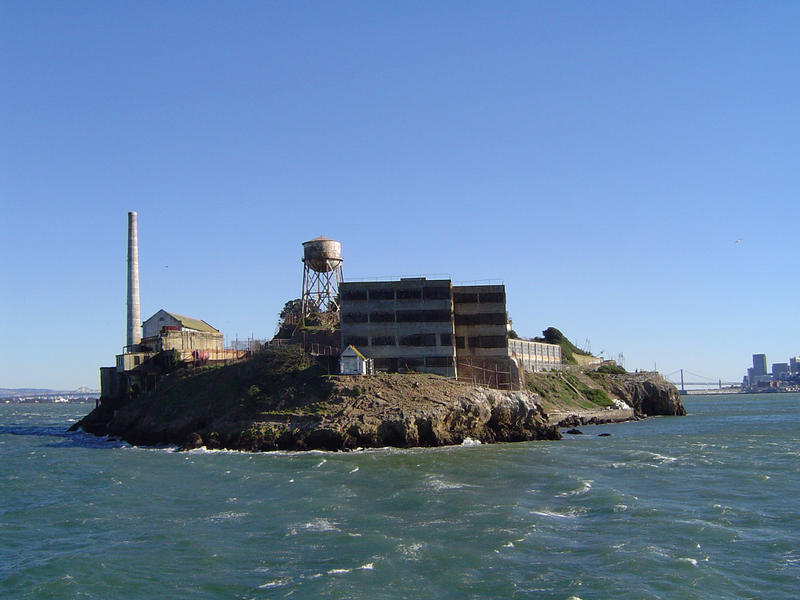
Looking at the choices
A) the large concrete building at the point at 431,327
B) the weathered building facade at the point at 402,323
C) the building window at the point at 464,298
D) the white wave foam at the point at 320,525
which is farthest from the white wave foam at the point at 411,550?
the building window at the point at 464,298

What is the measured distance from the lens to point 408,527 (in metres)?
29.9

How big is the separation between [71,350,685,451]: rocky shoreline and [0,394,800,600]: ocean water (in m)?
5.41

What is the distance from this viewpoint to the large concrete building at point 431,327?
2835 inches

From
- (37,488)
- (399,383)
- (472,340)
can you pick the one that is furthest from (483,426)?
(37,488)

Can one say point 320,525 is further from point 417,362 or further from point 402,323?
point 402,323

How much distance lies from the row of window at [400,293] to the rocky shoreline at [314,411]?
340 inches

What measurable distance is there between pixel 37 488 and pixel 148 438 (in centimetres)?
2578

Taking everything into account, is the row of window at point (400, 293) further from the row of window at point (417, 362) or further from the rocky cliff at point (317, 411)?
the rocky cliff at point (317, 411)

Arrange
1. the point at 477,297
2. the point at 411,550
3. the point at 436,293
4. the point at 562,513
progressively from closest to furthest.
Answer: the point at 411,550 → the point at 562,513 → the point at 436,293 → the point at 477,297

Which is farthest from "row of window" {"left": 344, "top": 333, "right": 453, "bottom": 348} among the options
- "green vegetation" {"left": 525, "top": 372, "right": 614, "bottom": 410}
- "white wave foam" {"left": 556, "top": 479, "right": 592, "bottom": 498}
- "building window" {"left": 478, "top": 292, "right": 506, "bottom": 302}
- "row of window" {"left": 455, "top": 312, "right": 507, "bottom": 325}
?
"white wave foam" {"left": 556, "top": 479, "right": 592, "bottom": 498}

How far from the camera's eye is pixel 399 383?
2525 inches

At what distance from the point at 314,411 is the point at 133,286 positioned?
4923cm

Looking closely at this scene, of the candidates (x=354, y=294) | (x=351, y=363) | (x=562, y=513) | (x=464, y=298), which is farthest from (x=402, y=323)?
(x=562, y=513)

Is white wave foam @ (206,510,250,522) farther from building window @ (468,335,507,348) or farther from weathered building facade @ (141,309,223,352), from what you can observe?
weathered building facade @ (141,309,223,352)
